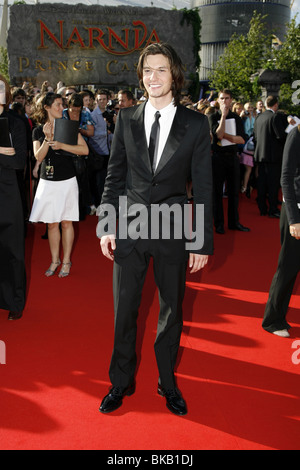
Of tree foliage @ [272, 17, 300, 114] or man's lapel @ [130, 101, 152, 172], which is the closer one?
man's lapel @ [130, 101, 152, 172]

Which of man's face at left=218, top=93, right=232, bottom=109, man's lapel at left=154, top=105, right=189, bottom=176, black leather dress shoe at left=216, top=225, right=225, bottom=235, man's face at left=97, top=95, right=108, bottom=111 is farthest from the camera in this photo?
man's face at left=97, top=95, right=108, bottom=111

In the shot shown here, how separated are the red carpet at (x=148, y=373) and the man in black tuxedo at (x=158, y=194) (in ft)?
0.71

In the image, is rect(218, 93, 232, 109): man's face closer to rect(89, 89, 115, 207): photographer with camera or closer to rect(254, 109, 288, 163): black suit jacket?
rect(254, 109, 288, 163): black suit jacket

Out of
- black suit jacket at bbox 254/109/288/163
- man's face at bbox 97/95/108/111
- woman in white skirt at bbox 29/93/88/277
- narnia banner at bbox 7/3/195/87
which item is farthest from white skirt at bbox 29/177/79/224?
narnia banner at bbox 7/3/195/87

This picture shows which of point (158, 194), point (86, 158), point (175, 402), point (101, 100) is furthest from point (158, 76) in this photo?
point (101, 100)

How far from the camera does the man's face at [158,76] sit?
2.65 m

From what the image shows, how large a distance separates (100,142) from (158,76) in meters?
5.73

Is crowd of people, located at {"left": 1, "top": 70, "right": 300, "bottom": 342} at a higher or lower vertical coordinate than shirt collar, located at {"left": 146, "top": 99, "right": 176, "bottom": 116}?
lower

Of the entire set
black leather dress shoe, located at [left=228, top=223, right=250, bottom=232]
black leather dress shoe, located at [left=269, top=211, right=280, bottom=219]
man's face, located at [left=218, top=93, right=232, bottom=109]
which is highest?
man's face, located at [left=218, top=93, right=232, bottom=109]

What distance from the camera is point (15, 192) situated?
418cm

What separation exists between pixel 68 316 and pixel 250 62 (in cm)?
2520

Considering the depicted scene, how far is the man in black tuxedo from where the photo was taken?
266 centimetres

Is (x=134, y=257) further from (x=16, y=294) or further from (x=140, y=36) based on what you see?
(x=140, y=36)
